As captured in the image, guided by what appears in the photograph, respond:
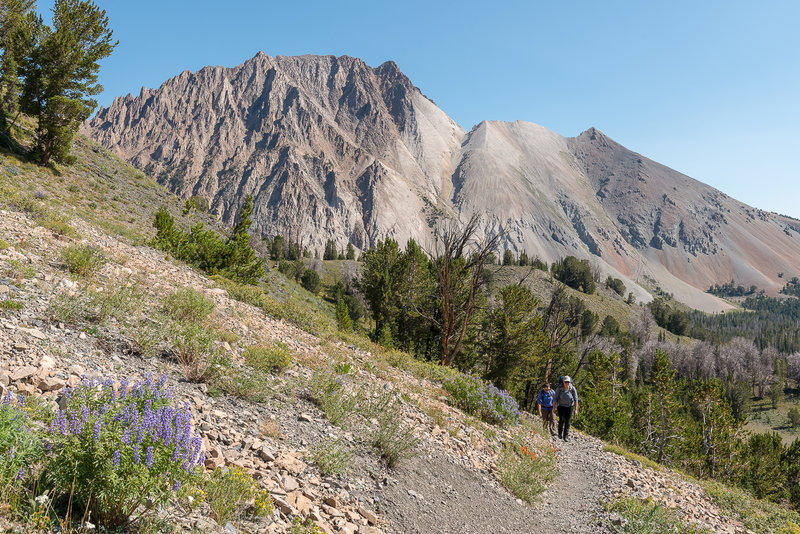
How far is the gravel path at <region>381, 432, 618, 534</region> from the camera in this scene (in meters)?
5.54

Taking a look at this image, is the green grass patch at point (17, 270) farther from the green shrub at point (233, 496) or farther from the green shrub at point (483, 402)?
the green shrub at point (483, 402)

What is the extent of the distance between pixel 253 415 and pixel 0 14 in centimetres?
3166

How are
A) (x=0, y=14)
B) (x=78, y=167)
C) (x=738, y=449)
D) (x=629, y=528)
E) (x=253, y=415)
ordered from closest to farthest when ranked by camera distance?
(x=253, y=415)
(x=629, y=528)
(x=0, y=14)
(x=78, y=167)
(x=738, y=449)

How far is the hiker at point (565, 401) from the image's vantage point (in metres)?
13.8

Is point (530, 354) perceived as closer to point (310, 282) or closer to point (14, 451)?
point (14, 451)

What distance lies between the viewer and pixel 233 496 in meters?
3.62

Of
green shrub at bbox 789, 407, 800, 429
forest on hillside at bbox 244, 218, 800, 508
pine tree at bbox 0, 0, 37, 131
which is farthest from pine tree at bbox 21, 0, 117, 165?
green shrub at bbox 789, 407, 800, 429

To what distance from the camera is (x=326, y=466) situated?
521cm

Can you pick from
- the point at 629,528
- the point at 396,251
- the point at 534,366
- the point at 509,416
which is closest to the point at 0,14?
the point at 396,251

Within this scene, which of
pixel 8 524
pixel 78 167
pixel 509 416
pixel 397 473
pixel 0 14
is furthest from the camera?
pixel 78 167

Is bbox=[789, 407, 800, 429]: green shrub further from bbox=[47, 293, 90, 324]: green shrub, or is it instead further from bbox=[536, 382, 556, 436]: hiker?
bbox=[47, 293, 90, 324]: green shrub

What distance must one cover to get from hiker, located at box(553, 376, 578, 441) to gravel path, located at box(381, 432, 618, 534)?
3.71m

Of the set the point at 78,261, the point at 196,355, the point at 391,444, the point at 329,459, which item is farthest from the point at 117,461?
the point at 78,261

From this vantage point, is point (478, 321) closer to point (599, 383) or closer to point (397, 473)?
point (599, 383)
